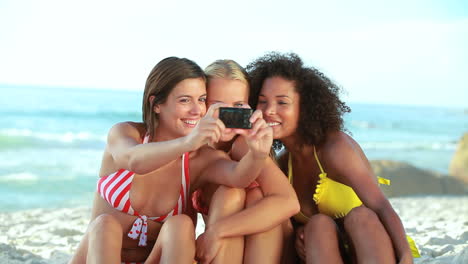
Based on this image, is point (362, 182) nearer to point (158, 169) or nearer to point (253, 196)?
point (253, 196)

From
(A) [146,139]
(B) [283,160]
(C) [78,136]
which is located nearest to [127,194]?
(A) [146,139]

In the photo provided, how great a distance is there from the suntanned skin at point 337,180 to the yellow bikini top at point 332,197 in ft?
0.17

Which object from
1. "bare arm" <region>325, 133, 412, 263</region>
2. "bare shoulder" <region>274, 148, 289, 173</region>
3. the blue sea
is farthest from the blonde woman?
the blue sea

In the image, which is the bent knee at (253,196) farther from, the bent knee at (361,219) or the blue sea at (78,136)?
the blue sea at (78,136)

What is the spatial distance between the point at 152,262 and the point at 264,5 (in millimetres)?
24381

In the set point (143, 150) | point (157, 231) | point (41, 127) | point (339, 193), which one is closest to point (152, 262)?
point (157, 231)

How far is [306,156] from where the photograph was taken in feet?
11.5

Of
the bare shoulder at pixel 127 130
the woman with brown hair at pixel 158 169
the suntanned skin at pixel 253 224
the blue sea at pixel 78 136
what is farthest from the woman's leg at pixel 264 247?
the blue sea at pixel 78 136

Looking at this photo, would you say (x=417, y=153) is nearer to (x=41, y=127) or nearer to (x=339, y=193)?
(x=41, y=127)

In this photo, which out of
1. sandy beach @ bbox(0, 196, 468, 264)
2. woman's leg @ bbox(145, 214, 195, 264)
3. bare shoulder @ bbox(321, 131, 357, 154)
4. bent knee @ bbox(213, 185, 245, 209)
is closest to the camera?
woman's leg @ bbox(145, 214, 195, 264)

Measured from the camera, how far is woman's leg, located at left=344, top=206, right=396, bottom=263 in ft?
8.93

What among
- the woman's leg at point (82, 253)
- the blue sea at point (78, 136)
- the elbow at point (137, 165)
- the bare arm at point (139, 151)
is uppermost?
the bare arm at point (139, 151)

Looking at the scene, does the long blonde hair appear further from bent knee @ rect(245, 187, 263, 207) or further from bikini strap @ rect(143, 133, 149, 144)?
bent knee @ rect(245, 187, 263, 207)

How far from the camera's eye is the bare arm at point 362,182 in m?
2.85
